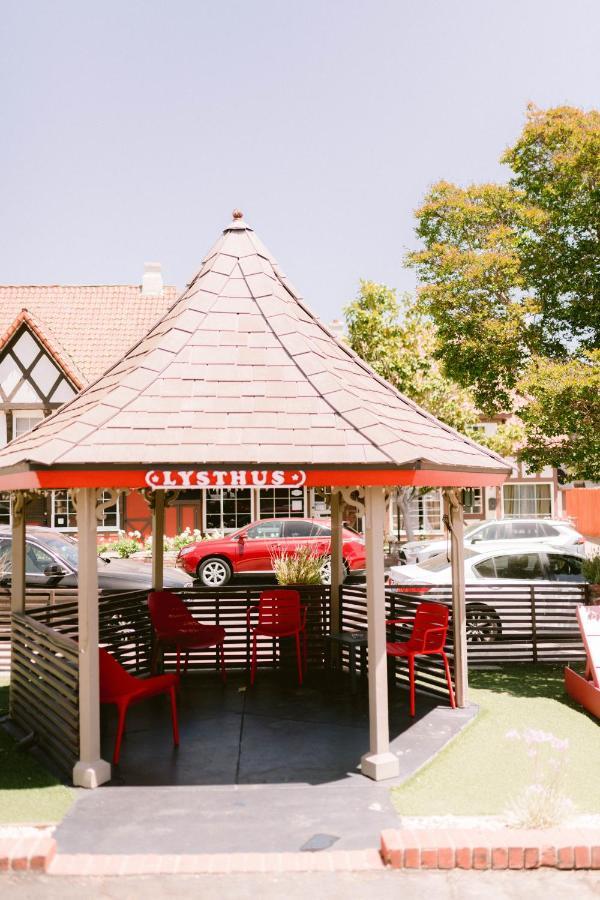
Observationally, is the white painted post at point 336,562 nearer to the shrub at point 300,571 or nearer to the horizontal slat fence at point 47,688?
the shrub at point 300,571

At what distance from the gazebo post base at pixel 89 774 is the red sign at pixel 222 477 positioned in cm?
240

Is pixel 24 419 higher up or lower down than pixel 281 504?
higher up

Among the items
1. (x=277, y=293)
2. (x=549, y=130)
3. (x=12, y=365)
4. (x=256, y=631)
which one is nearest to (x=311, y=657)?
(x=256, y=631)

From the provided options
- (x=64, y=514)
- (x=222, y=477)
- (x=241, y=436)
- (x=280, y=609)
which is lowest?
(x=280, y=609)

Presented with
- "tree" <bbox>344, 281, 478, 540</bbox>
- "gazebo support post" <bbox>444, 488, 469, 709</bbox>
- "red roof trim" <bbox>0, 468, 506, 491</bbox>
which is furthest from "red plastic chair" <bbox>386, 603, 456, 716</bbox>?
"tree" <bbox>344, 281, 478, 540</bbox>

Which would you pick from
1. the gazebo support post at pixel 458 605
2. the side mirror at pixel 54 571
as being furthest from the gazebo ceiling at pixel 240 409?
the side mirror at pixel 54 571

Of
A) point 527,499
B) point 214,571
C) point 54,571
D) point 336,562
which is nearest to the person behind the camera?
point 336,562

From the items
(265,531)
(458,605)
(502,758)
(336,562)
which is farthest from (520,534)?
(502,758)

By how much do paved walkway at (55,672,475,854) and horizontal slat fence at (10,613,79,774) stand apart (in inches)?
20.5

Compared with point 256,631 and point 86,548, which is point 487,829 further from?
point 256,631

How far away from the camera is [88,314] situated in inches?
1171

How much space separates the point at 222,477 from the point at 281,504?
21.9 m

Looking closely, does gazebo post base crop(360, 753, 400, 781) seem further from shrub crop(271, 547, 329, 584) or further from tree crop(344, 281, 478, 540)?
tree crop(344, 281, 478, 540)

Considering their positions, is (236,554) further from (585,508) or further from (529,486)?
(585,508)
